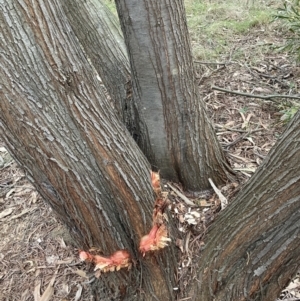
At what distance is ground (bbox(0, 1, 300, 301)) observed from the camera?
2350mm

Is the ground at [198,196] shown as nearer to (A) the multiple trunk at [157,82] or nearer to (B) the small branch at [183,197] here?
(B) the small branch at [183,197]

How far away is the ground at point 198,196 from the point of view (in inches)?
92.5

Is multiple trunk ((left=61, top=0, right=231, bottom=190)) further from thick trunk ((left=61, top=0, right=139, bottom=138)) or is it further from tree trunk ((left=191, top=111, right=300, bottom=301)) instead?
tree trunk ((left=191, top=111, right=300, bottom=301))

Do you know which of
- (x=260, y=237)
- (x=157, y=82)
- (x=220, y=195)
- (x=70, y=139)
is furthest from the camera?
(x=220, y=195)

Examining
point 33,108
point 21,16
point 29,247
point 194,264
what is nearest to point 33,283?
point 29,247

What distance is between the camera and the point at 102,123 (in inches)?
65.2

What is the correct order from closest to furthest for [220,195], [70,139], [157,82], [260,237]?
[70,139] < [260,237] < [157,82] < [220,195]

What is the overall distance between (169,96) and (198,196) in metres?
0.64

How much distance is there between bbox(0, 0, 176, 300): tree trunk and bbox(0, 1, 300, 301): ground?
14.3 inches

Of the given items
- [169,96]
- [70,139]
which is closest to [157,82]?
[169,96]

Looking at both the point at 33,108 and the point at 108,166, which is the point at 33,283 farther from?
the point at 33,108

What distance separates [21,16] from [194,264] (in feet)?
4.49

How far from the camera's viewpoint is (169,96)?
6.79ft

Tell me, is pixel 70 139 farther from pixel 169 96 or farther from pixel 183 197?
pixel 183 197
